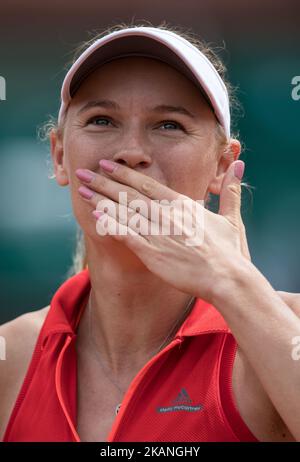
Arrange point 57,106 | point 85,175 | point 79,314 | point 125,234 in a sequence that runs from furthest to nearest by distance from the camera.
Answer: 1. point 57,106
2. point 79,314
3. point 85,175
4. point 125,234

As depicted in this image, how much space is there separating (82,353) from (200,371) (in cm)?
44

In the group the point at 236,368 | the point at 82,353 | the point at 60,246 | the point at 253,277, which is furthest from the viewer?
the point at 60,246

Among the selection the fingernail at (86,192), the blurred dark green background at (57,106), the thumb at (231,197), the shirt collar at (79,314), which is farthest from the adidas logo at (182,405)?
the blurred dark green background at (57,106)

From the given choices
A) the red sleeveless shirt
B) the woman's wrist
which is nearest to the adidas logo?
the red sleeveless shirt

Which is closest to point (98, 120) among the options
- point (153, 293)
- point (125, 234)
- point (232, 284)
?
point (125, 234)

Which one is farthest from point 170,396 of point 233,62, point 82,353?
point 233,62

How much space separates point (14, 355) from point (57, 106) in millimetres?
4073

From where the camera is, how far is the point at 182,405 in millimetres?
1725

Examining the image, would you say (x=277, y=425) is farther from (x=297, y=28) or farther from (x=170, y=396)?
(x=297, y=28)

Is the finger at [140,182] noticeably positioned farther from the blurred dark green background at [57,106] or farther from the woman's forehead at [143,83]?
the blurred dark green background at [57,106]

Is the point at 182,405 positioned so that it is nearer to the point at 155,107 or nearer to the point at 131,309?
the point at 131,309

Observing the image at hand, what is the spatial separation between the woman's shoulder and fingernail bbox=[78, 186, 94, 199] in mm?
553

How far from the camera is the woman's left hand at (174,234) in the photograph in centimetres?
162

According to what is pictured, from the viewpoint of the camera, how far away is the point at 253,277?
1593 millimetres
